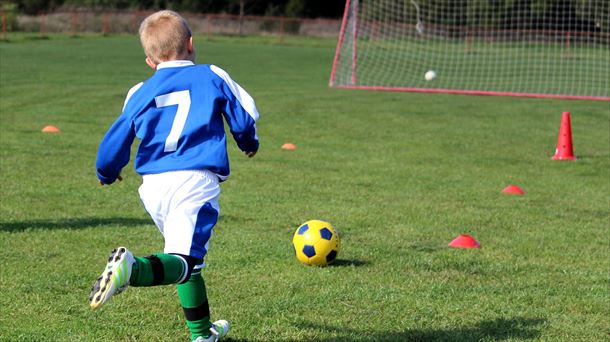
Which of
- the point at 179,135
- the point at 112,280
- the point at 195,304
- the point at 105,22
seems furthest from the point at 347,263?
the point at 105,22

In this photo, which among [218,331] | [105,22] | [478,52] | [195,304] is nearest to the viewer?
[195,304]

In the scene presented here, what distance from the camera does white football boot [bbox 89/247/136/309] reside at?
375cm

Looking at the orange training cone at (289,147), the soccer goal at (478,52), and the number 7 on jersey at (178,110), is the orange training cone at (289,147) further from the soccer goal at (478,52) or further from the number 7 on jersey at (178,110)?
the soccer goal at (478,52)

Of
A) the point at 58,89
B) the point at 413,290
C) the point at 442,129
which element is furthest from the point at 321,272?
the point at 58,89

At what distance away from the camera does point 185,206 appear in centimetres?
421

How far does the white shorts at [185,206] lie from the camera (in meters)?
4.21

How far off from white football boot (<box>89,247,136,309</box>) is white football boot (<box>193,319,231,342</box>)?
79 centimetres

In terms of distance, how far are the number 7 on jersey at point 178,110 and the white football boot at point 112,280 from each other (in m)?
0.62

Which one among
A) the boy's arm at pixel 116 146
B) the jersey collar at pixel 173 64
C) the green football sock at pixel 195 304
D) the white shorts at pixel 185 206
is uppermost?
the jersey collar at pixel 173 64

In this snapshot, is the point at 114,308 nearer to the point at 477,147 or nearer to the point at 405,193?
the point at 405,193

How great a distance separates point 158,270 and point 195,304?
0.50 meters

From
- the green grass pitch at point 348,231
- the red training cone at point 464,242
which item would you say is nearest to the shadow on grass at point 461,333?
the green grass pitch at point 348,231

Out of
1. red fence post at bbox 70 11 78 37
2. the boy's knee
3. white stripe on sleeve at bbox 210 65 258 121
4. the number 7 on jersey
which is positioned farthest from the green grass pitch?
red fence post at bbox 70 11 78 37

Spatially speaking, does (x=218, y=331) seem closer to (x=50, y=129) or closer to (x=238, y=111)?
(x=238, y=111)
